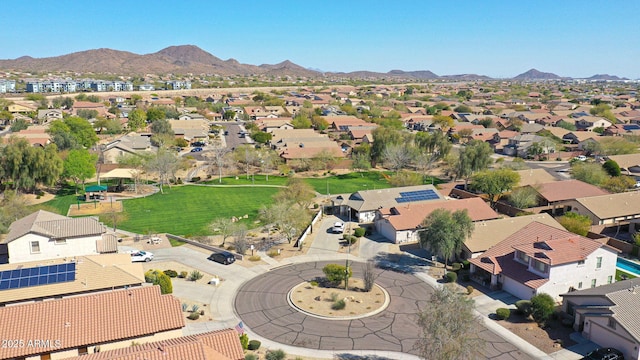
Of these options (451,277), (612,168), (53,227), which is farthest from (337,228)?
(612,168)

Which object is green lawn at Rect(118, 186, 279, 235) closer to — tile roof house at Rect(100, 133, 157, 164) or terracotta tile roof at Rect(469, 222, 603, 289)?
tile roof house at Rect(100, 133, 157, 164)

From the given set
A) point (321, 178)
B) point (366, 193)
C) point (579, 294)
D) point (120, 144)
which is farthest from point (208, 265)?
point (120, 144)

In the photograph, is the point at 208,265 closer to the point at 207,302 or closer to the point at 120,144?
the point at 207,302

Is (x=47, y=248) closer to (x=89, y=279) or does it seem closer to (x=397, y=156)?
(x=89, y=279)

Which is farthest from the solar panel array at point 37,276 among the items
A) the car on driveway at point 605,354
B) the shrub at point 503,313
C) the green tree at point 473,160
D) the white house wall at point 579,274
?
the green tree at point 473,160

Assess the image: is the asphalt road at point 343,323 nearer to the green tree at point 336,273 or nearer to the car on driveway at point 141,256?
the green tree at point 336,273
